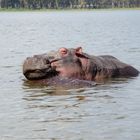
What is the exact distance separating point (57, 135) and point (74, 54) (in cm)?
665

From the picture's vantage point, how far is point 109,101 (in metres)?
13.0

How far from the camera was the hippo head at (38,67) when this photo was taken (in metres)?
15.6

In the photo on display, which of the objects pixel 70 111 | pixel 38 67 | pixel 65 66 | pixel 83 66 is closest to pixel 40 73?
pixel 38 67

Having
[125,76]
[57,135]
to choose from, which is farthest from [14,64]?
[57,135]

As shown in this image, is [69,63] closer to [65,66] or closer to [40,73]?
[65,66]

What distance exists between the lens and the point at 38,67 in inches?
610

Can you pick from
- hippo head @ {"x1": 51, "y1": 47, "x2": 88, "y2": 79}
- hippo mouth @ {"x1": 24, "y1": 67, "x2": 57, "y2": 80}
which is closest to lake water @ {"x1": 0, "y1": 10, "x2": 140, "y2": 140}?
hippo mouth @ {"x1": 24, "y1": 67, "x2": 57, "y2": 80}

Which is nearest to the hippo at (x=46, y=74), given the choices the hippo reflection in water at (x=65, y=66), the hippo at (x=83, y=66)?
the hippo reflection in water at (x=65, y=66)

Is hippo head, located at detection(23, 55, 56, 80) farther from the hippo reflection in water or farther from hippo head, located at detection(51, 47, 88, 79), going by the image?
hippo head, located at detection(51, 47, 88, 79)

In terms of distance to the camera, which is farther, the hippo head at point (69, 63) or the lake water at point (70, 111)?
the hippo head at point (69, 63)

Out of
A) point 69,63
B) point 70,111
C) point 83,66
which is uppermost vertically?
point 69,63

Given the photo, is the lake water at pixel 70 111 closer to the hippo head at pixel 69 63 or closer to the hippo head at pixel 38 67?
the hippo head at pixel 38 67

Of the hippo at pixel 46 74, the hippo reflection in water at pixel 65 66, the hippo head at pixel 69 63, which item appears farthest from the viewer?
the hippo head at pixel 69 63

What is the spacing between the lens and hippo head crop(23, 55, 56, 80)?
15570 mm
